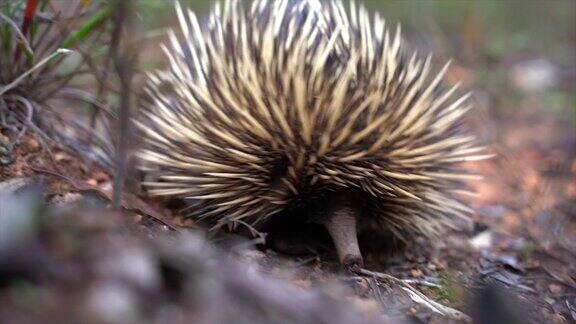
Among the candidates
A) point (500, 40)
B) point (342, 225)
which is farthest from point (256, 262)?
point (500, 40)

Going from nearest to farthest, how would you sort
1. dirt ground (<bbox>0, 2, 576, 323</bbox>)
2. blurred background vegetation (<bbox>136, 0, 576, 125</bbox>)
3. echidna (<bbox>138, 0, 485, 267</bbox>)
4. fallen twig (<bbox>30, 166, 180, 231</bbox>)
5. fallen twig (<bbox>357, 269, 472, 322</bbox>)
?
dirt ground (<bbox>0, 2, 576, 323</bbox>)
fallen twig (<bbox>357, 269, 472, 322</bbox>)
fallen twig (<bbox>30, 166, 180, 231</bbox>)
echidna (<bbox>138, 0, 485, 267</bbox>)
blurred background vegetation (<bbox>136, 0, 576, 125</bbox>)

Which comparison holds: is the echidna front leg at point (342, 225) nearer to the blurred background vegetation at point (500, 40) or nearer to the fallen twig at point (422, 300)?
the fallen twig at point (422, 300)

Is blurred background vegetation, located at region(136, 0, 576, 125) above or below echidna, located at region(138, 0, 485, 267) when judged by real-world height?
above

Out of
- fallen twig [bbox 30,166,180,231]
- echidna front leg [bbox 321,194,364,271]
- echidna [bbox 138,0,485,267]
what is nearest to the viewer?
fallen twig [bbox 30,166,180,231]

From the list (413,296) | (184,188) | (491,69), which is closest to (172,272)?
(413,296)

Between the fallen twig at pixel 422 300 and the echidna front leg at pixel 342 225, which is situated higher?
the echidna front leg at pixel 342 225

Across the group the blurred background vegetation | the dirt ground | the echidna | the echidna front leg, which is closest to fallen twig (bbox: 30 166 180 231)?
the dirt ground

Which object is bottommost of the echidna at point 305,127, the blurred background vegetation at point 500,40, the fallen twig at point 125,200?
the fallen twig at point 125,200

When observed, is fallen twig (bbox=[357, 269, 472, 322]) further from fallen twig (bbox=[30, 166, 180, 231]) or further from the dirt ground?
fallen twig (bbox=[30, 166, 180, 231])

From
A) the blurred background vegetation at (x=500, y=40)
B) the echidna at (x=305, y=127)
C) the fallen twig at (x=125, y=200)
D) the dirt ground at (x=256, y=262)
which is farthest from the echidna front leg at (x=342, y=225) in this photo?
the blurred background vegetation at (x=500, y=40)
